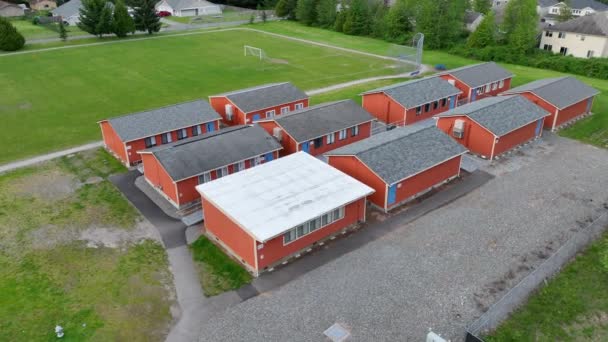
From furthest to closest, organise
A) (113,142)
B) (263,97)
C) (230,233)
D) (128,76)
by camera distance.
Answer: (128,76), (263,97), (113,142), (230,233)

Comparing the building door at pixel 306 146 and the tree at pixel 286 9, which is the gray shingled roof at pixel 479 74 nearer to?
the building door at pixel 306 146

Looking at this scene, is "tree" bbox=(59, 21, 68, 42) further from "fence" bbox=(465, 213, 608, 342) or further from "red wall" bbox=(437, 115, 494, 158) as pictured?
"fence" bbox=(465, 213, 608, 342)

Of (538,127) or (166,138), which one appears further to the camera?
(538,127)

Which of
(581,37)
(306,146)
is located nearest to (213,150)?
(306,146)

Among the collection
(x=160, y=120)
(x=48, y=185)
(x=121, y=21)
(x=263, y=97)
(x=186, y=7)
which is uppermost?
(x=186, y=7)

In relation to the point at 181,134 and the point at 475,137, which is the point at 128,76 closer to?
the point at 181,134

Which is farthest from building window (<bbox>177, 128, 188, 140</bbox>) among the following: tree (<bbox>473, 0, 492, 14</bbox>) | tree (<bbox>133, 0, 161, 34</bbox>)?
tree (<bbox>473, 0, 492, 14</bbox>)

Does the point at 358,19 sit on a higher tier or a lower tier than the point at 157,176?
higher
